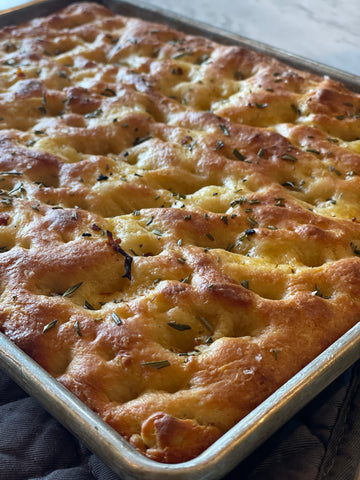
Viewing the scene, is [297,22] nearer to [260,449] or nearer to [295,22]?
[295,22]

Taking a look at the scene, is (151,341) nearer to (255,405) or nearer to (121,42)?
(255,405)

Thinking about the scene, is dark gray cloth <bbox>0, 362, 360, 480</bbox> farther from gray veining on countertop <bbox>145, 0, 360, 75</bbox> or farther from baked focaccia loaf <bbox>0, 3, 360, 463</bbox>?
gray veining on countertop <bbox>145, 0, 360, 75</bbox>

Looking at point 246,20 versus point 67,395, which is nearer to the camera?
point 67,395

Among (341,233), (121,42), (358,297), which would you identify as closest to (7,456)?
(358,297)

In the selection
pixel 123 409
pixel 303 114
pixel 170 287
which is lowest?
pixel 123 409

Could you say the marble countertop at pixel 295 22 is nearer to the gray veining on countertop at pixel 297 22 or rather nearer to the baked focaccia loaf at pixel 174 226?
the gray veining on countertop at pixel 297 22

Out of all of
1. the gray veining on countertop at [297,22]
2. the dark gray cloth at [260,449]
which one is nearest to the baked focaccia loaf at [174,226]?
the dark gray cloth at [260,449]

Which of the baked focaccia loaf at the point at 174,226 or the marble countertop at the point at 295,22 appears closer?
the baked focaccia loaf at the point at 174,226
